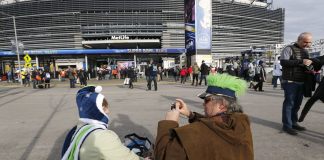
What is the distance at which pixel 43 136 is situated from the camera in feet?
19.0

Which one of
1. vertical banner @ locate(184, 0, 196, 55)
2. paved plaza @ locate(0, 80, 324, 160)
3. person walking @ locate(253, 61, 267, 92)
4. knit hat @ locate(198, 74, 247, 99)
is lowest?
paved plaza @ locate(0, 80, 324, 160)

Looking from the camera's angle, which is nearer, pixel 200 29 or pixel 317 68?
pixel 317 68

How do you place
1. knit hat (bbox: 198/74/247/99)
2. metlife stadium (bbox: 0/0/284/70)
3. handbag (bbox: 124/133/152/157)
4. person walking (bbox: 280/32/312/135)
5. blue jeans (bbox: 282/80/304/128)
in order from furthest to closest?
metlife stadium (bbox: 0/0/284/70)
blue jeans (bbox: 282/80/304/128)
person walking (bbox: 280/32/312/135)
handbag (bbox: 124/133/152/157)
knit hat (bbox: 198/74/247/99)

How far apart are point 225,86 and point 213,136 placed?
0.44 m

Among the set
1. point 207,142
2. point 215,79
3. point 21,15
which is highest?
point 21,15

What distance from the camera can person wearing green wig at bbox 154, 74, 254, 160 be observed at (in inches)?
63.6

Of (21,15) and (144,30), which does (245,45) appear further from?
(21,15)

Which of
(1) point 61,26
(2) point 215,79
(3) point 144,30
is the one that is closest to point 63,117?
(2) point 215,79

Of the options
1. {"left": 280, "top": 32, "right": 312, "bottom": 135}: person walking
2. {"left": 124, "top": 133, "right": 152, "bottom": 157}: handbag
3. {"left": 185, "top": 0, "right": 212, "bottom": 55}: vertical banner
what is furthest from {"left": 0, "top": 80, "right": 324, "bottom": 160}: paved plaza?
{"left": 185, "top": 0, "right": 212, "bottom": 55}: vertical banner

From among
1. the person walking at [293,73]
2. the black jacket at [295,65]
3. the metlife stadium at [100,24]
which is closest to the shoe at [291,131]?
the person walking at [293,73]

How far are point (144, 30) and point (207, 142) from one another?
8901 centimetres

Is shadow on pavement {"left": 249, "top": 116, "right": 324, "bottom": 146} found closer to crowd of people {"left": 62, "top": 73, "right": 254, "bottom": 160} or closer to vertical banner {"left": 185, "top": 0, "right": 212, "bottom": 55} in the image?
crowd of people {"left": 62, "top": 73, "right": 254, "bottom": 160}

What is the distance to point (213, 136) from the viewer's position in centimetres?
163

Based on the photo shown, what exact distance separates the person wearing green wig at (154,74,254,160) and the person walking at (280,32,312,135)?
3740mm
